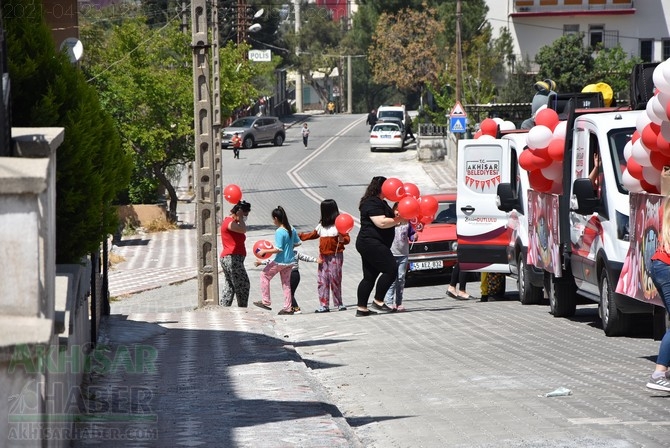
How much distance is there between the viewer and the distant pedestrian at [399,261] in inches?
696

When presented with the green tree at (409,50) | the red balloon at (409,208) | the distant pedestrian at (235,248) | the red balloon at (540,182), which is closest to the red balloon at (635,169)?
the red balloon at (540,182)

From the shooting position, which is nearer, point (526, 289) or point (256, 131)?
point (526, 289)

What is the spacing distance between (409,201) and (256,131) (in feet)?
170

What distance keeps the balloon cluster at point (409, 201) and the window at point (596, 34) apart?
56214 millimetres

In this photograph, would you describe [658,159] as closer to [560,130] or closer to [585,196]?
[585,196]

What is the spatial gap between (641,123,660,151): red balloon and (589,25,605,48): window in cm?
6233

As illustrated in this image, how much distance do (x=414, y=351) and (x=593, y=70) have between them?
51.3 meters

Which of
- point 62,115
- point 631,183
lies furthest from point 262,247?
point 62,115

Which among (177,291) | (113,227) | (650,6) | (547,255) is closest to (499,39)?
(650,6)

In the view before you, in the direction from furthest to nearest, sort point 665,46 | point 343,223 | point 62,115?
1. point 665,46
2. point 343,223
3. point 62,115

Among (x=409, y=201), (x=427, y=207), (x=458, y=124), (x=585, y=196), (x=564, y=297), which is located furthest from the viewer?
(x=458, y=124)

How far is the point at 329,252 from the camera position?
1800 centimetres

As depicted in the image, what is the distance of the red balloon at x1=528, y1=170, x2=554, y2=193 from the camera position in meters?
16.2

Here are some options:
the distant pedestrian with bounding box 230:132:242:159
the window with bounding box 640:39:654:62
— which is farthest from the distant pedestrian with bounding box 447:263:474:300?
the window with bounding box 640:39:654:62
